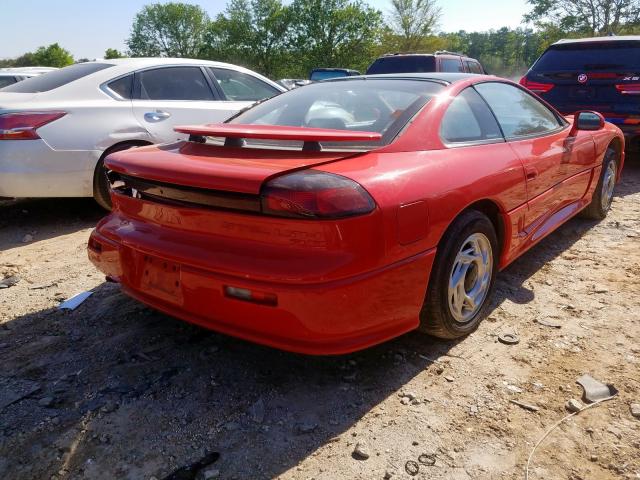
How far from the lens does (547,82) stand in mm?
6727

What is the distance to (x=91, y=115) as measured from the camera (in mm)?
4559

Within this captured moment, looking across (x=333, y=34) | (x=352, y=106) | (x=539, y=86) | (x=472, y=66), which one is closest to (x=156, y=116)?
(x=352, y=106)

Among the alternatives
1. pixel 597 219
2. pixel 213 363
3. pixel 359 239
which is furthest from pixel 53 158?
pixel 597 219

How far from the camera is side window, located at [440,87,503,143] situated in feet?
8.70

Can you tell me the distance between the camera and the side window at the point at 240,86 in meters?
5.65

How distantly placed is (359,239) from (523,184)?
147 cm

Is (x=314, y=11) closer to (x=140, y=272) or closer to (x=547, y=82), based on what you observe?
(x=547, y=82)

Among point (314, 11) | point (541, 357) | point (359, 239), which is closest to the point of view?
point (359, 239)

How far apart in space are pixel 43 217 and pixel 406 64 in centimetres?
659

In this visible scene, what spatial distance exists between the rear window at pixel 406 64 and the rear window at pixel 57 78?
5117 mm

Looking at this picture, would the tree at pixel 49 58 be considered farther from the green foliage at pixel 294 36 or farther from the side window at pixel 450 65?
the side window at pixel 450 65

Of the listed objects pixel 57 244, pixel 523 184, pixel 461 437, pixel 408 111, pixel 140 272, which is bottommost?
pixel 461 437

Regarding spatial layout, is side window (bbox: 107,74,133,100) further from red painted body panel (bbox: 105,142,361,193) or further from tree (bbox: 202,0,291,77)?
tree (bbox: 202,0,291,77)

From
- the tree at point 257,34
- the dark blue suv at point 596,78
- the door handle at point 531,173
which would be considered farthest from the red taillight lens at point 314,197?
the tree at point 257,34
